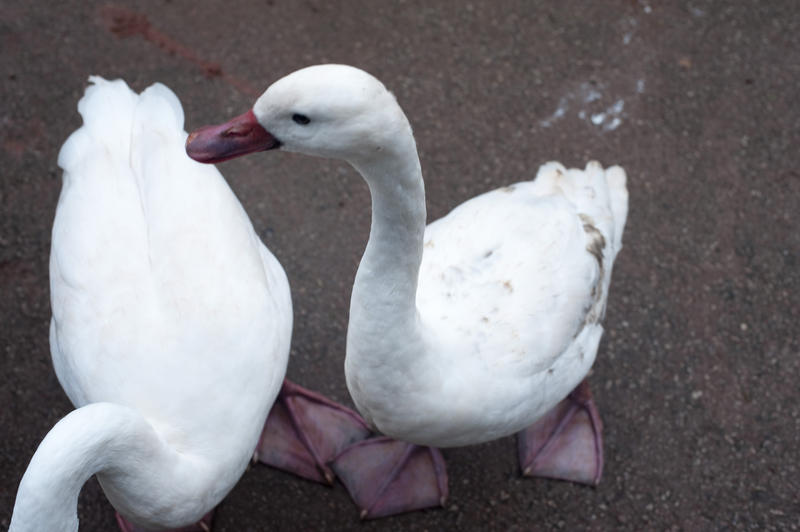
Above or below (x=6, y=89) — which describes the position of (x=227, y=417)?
below

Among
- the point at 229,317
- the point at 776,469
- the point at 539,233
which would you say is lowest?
the point at 776,469

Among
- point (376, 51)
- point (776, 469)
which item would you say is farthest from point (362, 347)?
point (376, 51)

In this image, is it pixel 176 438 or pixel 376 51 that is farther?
pixel 376 51

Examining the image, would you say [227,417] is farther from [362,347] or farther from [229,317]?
[362,347]

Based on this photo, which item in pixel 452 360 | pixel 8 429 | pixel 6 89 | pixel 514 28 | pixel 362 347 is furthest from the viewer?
pixel 514 28

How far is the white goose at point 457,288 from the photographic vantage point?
1.72m

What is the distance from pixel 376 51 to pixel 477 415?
2.47 m

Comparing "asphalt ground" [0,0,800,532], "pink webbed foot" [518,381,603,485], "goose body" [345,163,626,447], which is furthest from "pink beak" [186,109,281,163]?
"pink webbed foot" [518,381,603,485]

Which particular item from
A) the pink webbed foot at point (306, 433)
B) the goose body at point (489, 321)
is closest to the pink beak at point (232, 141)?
the goose body at point (489, 321)

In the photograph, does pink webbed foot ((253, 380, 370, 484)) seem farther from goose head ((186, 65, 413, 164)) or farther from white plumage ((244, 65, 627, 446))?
goose head ((186, 65, 413, 164))

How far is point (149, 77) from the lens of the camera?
13.6 feet

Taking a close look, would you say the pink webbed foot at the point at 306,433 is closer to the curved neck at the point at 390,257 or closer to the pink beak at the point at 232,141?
the curved neck at the point at 390,257

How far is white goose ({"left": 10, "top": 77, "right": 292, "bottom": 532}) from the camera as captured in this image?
228cm

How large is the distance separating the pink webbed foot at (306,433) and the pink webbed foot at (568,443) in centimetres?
67
